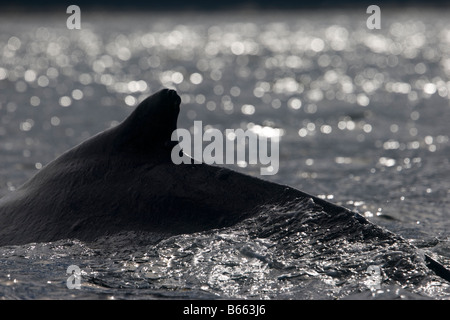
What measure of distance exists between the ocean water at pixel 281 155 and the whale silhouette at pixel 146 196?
109 mm

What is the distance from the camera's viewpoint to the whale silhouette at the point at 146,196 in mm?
7055

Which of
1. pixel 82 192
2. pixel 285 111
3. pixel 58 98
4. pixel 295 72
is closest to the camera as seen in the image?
pixel 82 192

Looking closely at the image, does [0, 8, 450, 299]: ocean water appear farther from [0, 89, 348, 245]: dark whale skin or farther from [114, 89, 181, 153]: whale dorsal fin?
[114, 89, 181, 153]: whale dorsal fin

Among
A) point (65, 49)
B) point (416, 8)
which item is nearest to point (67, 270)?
point (65, 49)

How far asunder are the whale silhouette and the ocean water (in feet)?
0.36

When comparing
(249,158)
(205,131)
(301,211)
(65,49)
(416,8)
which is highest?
(416,8)

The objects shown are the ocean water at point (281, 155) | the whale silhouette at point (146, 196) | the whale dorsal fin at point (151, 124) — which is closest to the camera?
the ocean water at point (281, 155)

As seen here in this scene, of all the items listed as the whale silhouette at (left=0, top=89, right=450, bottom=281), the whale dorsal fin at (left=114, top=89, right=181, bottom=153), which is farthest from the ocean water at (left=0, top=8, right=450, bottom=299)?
the whale dorsal fin at (left=114, top=89, right=181, bottom=153)

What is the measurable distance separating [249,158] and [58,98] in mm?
13539

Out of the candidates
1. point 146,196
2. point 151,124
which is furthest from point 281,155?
point 146,196

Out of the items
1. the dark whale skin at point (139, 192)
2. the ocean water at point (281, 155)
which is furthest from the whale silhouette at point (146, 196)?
the ocean water at point (281, 155)

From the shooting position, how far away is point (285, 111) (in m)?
24.9

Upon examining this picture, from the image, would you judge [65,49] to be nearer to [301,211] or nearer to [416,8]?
[301,211]

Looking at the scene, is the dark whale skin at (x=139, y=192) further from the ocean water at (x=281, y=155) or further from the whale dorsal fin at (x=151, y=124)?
the ocean water at (x=281, y=155)
